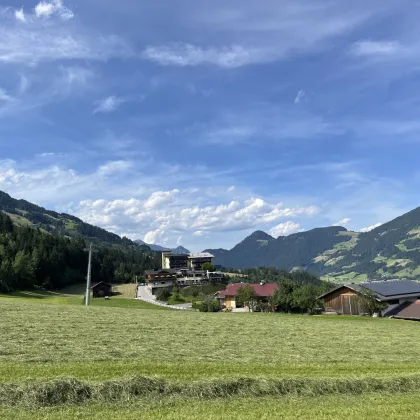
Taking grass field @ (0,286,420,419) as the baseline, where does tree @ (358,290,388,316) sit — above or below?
above

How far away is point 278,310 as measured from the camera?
93812 mm

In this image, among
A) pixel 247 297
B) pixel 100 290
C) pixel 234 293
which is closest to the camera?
pixel 247 297

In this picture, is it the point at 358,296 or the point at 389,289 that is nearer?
the point at 358,296

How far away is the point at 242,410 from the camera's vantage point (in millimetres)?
12320

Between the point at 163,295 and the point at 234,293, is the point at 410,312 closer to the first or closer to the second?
the point at 234,293

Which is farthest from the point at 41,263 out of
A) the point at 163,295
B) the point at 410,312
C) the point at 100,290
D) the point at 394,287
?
the point at 410,312

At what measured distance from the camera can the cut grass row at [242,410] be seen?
36.8 feet

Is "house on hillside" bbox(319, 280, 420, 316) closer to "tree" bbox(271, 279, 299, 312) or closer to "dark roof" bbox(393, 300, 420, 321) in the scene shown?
"dark roof" bbox(393, 300, 420, 321)

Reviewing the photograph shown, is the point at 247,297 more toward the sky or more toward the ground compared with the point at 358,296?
more toward the sky

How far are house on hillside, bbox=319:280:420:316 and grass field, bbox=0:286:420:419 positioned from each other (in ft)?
197

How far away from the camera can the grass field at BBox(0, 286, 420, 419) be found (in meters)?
12.1

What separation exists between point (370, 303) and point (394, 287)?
65.5 ft

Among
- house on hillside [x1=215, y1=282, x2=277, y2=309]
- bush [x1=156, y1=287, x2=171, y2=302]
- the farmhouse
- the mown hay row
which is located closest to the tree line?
the farmhouse

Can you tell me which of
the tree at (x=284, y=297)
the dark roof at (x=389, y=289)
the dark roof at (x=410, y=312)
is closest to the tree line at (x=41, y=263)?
the tree at (x=284, y=297)
